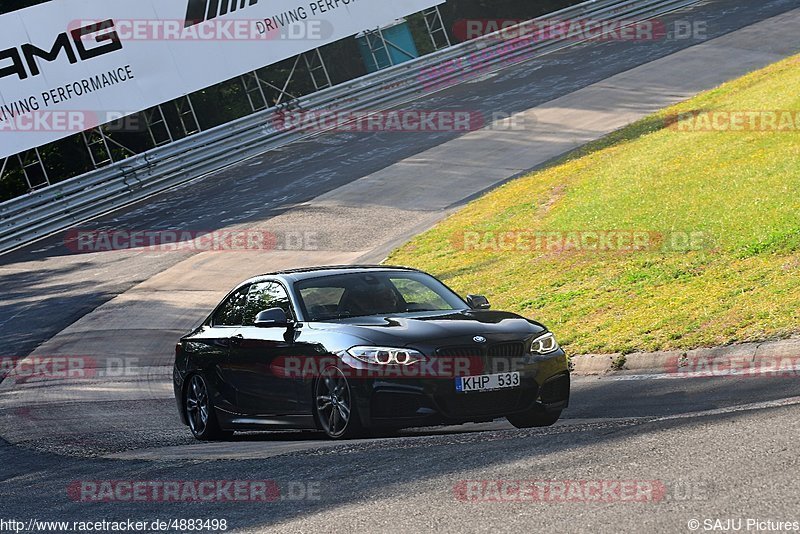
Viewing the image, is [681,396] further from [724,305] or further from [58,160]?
[58,160]

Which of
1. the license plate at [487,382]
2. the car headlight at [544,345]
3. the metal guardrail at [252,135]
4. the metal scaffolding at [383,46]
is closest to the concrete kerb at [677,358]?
the car headlight at [544,345]

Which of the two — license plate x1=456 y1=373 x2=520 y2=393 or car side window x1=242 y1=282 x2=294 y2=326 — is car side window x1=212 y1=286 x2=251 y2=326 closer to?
car side window x1=242 y1=282 x2=294 y2=326

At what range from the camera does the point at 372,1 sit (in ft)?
120

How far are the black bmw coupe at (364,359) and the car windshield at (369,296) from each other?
0.04ft

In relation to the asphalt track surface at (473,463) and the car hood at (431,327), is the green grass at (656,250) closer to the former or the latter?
the asphalt track surface at (473,463)

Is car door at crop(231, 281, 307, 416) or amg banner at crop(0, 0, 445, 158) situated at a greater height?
amg banner at crop(0, 0, 445, 158)

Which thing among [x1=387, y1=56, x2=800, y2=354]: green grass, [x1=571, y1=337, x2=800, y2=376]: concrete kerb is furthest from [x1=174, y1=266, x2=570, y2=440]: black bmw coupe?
[x1=387, y1=56, x2=800, y2=354]: green grass

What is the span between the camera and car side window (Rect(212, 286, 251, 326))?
11.1 metres

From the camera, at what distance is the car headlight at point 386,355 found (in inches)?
353

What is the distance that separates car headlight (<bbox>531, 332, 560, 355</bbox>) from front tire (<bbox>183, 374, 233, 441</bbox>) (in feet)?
10.7

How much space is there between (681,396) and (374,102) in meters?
27.4

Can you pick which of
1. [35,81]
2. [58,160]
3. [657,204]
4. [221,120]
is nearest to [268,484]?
[657,204]

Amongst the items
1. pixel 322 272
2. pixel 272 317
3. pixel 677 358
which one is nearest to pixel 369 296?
pixel 322 272

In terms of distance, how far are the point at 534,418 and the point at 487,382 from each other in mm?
688
